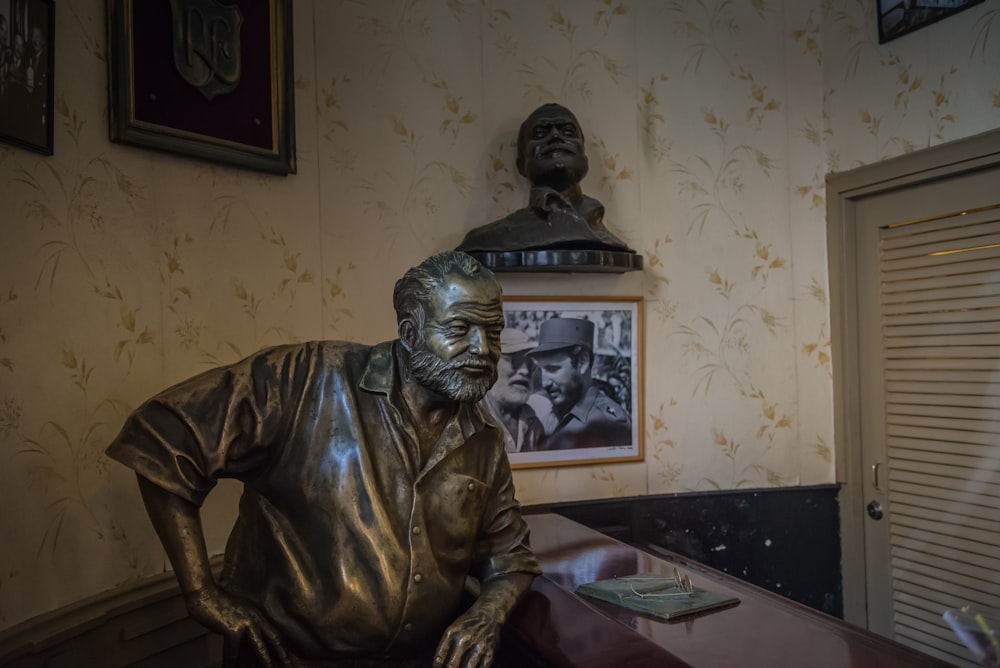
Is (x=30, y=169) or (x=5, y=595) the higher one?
(x=30, y=169)

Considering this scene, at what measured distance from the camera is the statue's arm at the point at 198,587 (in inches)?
55.9

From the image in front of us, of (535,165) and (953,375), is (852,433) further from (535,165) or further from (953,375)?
(535,165)

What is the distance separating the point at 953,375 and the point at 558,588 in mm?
1865

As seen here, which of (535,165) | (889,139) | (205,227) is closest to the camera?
(205,227)

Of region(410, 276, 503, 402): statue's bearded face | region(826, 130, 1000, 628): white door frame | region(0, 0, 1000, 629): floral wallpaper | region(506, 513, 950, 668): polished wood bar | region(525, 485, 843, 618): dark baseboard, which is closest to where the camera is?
region(506, 513, 950, 668): polished wood bar

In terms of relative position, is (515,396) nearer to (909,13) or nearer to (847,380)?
(847,380)

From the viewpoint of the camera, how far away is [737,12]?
3162mm

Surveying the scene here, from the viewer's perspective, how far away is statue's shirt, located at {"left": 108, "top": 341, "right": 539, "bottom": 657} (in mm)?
1436

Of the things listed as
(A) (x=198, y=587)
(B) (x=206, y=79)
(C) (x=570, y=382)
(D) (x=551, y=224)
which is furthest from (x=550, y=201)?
(A) (x=198, y=587)

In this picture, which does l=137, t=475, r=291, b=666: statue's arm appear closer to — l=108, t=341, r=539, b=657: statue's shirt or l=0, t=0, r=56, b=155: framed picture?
l=108, t=341, r=539, b=657: statue's shirt

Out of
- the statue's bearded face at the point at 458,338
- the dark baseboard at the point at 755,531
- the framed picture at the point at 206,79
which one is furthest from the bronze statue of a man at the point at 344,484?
the dark baseboard at the point at 755,531

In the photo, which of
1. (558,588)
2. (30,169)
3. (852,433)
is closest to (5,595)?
(30,169)

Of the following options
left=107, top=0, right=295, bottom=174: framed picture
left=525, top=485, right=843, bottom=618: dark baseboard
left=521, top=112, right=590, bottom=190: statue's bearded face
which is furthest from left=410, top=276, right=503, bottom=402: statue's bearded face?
left=525, top=485, right=843, bottom=618: dark baseboard

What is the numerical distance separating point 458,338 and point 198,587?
25.9 inches
